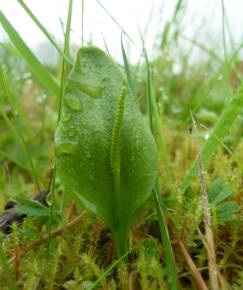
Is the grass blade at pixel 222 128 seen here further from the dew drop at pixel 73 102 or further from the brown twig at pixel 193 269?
the dew drop at pixel 73 102

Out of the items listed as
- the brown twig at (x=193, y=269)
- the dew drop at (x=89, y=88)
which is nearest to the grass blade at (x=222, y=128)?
the brown twig at (x=193, y=269)

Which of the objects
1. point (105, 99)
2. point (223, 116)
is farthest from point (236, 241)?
point (105, 99)

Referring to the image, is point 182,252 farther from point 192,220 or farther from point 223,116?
point 223,116

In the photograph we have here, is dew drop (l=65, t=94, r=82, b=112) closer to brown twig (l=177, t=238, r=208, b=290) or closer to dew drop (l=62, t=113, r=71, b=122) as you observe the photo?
dew drop (l=62, t=113, r=71, b=122)

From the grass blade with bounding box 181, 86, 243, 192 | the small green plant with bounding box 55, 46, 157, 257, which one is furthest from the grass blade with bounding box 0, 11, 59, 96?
the grass blade with bounding box 181, 86, 243, 192

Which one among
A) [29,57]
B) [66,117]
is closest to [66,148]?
[66,117]
